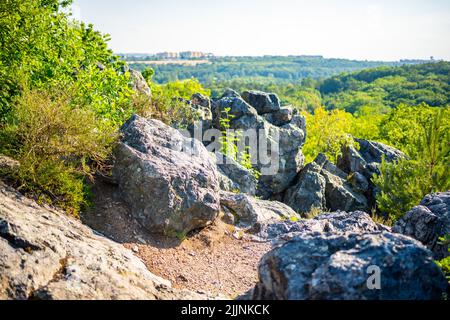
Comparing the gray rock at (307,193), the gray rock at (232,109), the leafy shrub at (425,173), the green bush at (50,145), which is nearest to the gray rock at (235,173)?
the leafy shrub at (425,173)

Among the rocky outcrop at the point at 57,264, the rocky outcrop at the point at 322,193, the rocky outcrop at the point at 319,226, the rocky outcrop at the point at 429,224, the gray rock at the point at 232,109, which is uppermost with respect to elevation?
the gray rock at the point at 232,109

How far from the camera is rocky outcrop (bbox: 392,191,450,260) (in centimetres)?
914

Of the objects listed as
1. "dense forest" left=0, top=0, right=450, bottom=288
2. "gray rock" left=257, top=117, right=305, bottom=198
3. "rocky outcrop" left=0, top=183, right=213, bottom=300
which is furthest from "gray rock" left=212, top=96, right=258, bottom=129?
"rocky outcrop" left=0, top=183, right=213, bottom=300

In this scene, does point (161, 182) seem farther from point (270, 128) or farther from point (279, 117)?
point (279, 117)

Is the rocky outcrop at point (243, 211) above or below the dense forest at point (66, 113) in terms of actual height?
below

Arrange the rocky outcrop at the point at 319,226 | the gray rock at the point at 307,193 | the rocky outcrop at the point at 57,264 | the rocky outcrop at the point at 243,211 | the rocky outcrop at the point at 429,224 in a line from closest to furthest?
the rocky outcrop at the point at 57,264
the rocky outcrop at the point at 429,224
the rocky outcrop at the point at 319,226
the rocky outcrop at the point at 243,211
the gray rock at the point at 307,193

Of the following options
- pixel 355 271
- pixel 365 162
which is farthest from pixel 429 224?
pixel 365 162

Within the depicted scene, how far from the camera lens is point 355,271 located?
420 centimetres

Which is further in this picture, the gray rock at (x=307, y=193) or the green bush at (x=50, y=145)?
the gray rock at (x=307, y=193)

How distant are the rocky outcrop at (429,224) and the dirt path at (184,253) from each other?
3732 millimetres

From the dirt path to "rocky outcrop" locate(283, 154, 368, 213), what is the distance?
11810mm

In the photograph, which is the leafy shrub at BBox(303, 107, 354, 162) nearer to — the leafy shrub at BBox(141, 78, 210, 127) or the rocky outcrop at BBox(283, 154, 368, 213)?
the rocky outcrop at BBox(283, 154, 368, 213)

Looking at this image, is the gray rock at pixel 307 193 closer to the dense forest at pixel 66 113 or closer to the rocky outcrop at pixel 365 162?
the rocky outcrop at pixel 365 162

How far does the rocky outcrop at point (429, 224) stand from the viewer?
9.14 m
